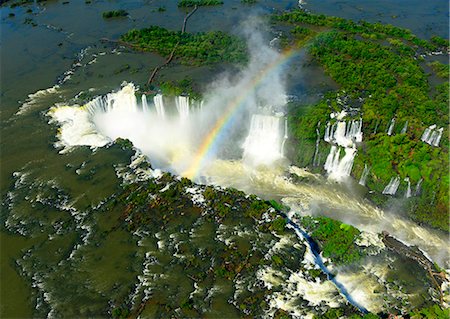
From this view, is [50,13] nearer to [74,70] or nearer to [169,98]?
[74,70]

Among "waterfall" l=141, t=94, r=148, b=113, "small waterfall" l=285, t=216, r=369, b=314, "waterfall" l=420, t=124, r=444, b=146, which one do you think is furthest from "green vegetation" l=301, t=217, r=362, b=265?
"waterfall" l=141, t=94, r=148, b=113

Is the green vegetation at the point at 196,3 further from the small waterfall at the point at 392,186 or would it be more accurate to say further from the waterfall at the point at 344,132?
the small waterfall at the point at 392,186

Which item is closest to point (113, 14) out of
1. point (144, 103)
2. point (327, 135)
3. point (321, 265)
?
point (144, 103)

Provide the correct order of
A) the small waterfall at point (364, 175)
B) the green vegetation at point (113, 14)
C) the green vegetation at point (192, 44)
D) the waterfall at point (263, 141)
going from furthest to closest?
the green vegetation at point (113, 14) → the green vegetation at point (192, 44) → the waterfall at point (263, 141) → the small waterfall at point (364, 175)

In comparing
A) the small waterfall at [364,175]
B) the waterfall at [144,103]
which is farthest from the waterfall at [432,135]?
the waterfall at [144,103]

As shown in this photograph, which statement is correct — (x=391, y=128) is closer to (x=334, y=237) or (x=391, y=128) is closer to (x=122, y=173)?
(x=334, y=237)

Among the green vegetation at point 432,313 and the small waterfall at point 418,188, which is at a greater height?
the small waterfall at point 418,188
